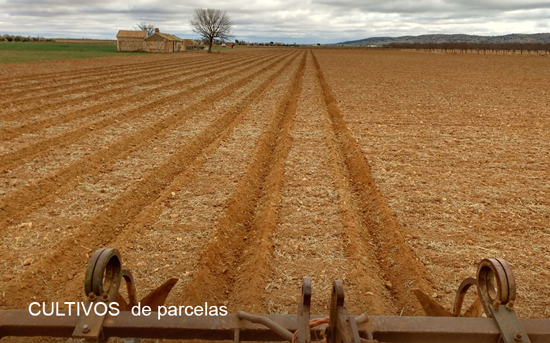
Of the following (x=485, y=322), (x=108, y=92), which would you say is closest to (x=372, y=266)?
(x=485, y=322)

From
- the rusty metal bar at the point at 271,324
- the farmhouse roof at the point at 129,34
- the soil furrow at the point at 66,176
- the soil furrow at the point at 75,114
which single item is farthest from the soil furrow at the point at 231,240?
the farmhouse roof at the point at 129,34

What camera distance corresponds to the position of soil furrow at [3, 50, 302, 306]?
4.32 m

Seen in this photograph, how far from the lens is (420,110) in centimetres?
1386

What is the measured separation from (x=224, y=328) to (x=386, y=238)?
348 centimetres

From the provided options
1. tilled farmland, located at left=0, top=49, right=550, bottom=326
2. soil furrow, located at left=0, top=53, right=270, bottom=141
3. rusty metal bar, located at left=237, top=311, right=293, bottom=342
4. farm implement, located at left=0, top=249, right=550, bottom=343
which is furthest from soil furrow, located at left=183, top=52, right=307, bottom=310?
soil furrow, located at left=0, top=53, right=270, bottom=141

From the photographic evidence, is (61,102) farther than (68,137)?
Yes

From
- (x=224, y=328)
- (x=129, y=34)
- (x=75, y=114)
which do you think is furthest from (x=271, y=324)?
(x=129, y=34)

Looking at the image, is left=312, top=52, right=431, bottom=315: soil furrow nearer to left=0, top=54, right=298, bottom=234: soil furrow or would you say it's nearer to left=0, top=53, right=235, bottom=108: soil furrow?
left=0, top=54, right=298, bottom=234: soil furrow

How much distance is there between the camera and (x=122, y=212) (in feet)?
19.1

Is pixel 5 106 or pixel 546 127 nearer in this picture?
pixel 546 127

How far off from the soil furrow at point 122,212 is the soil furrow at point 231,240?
1.30 meters

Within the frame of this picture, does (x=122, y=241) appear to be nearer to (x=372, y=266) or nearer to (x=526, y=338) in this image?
(x=372, y=266)

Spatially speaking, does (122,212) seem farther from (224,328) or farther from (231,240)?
(224,328)

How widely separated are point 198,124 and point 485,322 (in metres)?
9.84
